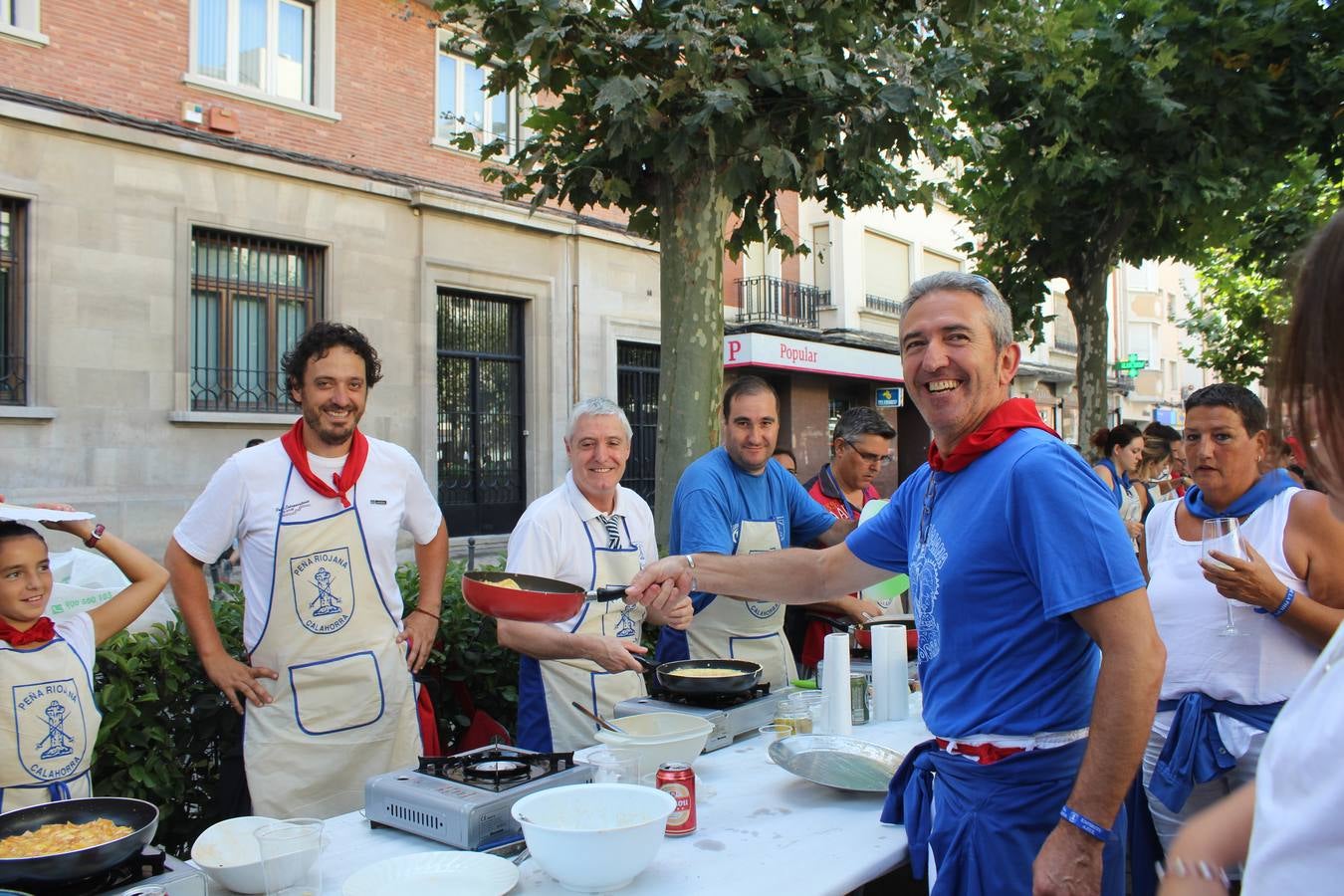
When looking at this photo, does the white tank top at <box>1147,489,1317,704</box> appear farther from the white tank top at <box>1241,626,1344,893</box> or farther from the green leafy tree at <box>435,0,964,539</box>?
the green leafy tree at <box>435,0,964,539</box>

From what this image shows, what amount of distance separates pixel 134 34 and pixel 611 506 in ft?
29.7

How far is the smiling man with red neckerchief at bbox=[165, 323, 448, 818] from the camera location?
2.79 metres

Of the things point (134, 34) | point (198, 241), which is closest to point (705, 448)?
point (198, 241)

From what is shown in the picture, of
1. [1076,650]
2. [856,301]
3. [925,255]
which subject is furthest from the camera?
[925,255]

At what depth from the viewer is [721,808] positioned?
7.52 feet

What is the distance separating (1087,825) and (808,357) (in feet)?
51.0

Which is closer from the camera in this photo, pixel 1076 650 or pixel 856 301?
pixel 1076 650

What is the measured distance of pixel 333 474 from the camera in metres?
2.93

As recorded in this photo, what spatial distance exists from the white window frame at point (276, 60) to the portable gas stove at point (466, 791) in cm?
990

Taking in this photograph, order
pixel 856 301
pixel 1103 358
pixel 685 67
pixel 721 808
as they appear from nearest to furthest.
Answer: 1. pixel 721 808
2. pixel 685 67
3. pixel 1103 358
4. pixel 856 301

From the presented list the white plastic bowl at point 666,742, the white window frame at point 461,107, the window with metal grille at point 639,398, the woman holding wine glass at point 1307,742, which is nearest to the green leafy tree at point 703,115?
the white plastic bowl at point 666,742

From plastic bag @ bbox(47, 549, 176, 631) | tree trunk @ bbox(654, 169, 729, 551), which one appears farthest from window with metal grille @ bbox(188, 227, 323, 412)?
plastic bag @ bbox(47, 549, 176, 631)

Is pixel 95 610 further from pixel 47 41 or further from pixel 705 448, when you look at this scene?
pixel 47 41

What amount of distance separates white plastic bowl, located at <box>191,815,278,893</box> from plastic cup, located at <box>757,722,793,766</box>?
1.35 metres
